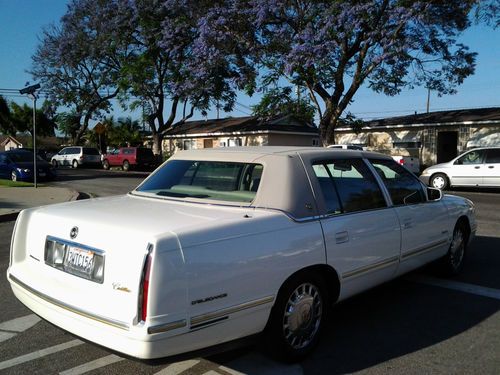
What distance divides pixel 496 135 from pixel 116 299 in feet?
86.4

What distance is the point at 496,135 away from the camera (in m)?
25.2

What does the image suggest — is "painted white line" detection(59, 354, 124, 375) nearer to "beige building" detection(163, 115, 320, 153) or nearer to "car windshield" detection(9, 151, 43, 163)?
"car windshield" detection(9, 151, 43, 163)

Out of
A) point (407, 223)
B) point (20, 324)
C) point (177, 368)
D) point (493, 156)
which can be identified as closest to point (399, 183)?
point (407, 223)

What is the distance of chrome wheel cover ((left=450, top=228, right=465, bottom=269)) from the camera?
576cm

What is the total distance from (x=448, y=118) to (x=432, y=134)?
1227 millimetres

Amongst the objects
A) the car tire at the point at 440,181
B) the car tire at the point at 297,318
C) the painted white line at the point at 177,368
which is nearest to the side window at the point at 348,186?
the car tire at the point at 297,318

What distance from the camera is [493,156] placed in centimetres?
1684

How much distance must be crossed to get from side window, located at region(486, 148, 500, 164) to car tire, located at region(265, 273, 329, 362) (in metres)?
15.2

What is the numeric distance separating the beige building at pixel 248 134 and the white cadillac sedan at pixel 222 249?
89.3 feet

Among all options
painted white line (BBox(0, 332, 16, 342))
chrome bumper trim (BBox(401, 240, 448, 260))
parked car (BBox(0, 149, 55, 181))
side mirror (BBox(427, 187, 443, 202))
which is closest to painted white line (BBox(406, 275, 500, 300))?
chrome bumper trim (BBox(401, 240, 448, 260))

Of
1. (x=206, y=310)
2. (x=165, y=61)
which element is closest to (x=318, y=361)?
(x=206, y=310)

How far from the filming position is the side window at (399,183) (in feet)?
15.7

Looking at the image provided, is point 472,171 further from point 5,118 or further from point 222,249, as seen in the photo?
point 5,118

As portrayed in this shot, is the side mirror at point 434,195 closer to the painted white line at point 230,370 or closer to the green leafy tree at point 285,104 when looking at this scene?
the painted white line at point 230,370
